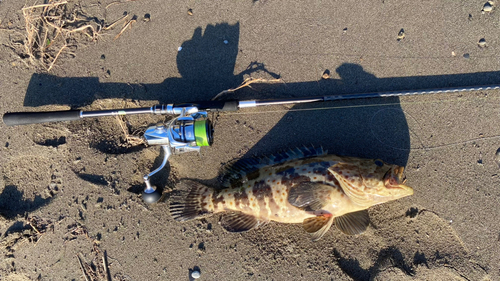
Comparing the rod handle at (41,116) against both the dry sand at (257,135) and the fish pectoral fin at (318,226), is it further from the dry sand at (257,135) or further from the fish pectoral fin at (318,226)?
the fish pectoral fin at (318,226)

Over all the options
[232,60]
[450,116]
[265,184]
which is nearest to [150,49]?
[232,60]

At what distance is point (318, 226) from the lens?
8.65 feet

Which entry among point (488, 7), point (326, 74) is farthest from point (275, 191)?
point (488, 7)

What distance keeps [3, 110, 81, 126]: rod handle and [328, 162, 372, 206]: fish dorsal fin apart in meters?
2.71

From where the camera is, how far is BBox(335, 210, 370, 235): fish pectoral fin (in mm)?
2705

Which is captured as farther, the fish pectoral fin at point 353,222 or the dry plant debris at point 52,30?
the dry plant debris at point 52,30

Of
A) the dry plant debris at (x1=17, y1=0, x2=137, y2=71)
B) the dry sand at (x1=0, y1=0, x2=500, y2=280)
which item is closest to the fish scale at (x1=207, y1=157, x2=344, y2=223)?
the dry sand at (x1=0, y1=0, x2=500, y2=280)

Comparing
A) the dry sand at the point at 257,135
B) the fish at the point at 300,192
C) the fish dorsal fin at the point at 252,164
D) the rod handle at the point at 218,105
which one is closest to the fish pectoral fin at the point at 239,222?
the fish at the point at 300,192

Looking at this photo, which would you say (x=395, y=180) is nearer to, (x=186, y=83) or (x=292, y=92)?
(x=292, y=92)

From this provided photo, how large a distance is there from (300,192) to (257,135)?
2.76 ft

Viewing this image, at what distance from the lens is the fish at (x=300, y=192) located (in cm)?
257

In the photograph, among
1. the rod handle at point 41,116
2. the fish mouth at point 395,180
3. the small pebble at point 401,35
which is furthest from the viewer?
the small pebble at point 401,35

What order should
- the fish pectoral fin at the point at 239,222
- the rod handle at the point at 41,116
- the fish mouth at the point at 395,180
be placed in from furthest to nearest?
the rod handle at the point at 41,116
the fish pectoral fin at the point at 239,222
the fish mouth at the point at 395,180

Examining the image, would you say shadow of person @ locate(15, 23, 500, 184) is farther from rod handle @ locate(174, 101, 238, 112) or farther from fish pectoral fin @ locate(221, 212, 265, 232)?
fish pectoral fin @ locate(221, 212, 265, 232)
